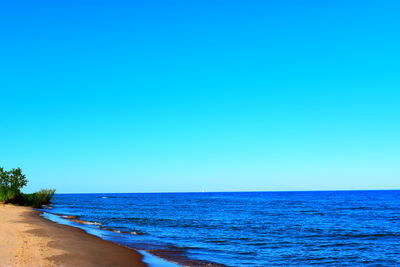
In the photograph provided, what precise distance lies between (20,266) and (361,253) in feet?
73.7

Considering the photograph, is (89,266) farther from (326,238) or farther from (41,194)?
(41,194)

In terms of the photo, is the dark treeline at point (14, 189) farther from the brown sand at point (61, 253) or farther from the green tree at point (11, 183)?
the brown sand at point (61, 253)

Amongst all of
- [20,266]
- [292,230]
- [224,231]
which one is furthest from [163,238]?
[20,266]

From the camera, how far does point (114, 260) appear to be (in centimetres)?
1867

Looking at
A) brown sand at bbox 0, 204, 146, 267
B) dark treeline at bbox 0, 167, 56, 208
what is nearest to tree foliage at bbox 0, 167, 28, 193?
dark treeline at bbox 0, 167, 56, 208

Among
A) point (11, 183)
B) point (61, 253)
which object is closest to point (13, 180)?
point (11, 183)

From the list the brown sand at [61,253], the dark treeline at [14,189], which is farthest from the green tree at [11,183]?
the brown sand at [61,253]

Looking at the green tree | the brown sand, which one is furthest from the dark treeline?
the brown sand

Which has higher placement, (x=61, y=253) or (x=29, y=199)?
(x=61, y=253)

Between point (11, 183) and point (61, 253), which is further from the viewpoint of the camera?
point (11, 183)

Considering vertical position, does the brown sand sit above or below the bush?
above

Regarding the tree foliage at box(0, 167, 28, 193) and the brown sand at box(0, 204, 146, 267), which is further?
the tree foliage at box(0, 167, 28, 193)

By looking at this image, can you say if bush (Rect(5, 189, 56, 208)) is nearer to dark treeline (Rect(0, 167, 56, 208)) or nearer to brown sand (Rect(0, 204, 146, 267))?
dark treeline (Rect(0, 167, 56, 208))

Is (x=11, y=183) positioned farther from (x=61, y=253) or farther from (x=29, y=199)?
(x=61, y=253)
